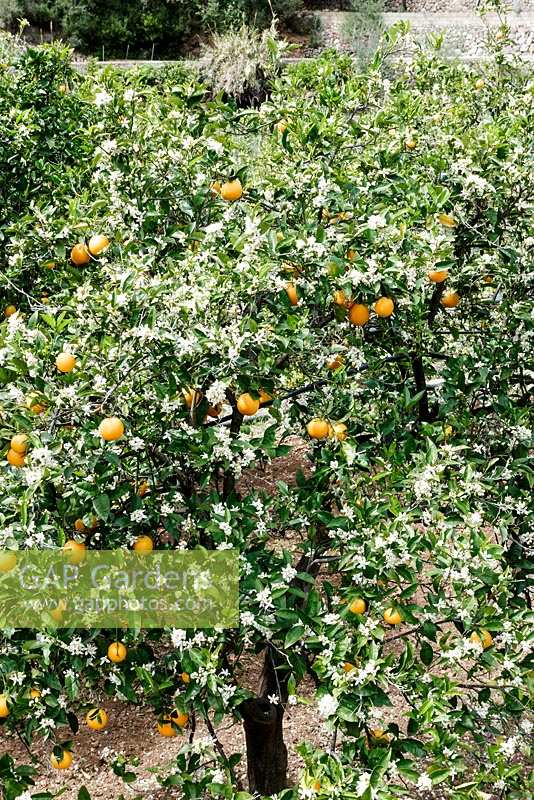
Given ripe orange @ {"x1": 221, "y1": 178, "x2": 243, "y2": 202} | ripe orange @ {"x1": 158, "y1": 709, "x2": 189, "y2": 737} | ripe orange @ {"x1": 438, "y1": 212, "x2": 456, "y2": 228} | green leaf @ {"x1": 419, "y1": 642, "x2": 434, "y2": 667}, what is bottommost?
ripe orange @ {"x1": 158, "y1": 709, "x2": 189, "y2": 737}

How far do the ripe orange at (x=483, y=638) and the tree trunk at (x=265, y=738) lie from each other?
0.61 m

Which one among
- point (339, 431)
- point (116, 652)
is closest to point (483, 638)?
point (339, 431)

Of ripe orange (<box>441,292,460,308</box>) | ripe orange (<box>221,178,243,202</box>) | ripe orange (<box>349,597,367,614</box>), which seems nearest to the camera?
ripe orange (<box>349,597,367,614</box>)

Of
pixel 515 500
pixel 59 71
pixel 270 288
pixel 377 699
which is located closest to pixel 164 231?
pixel 270 288

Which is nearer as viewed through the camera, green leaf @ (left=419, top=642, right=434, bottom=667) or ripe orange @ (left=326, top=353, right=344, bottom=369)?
green leaf @ (left=419, top=642, right=434, bottom=667)

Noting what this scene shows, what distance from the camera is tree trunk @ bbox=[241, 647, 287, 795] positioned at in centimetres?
232

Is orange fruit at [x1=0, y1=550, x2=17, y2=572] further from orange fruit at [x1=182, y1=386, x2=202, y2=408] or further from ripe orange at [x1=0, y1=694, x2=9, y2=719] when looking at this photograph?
orange fruit at [x1=182, y1=386, x2=202, y2=408]

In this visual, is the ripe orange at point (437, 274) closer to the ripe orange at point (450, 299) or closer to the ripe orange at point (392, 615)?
the ripe orange at point (450, 299)

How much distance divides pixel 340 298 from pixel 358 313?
2.1 inches

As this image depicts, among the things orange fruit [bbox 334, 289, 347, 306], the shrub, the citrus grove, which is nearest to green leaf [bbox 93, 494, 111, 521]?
the citrus grove

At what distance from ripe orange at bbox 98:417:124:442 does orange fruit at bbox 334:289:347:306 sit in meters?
0.60

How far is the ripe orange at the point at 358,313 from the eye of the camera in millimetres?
1890

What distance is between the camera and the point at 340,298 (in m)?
1.89

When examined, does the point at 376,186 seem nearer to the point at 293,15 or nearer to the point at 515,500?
the point at 515,500
